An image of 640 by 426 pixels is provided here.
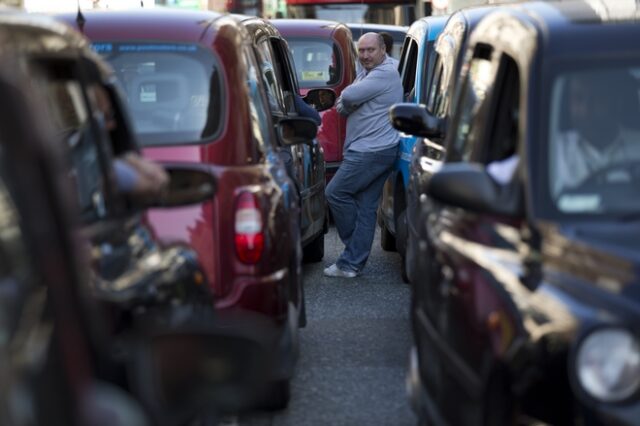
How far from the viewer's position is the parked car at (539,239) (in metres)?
3.77

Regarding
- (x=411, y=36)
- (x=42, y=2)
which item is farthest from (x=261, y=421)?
(x=42, y=2)

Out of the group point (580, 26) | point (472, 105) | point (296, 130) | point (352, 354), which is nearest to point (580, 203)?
point (580, 26)

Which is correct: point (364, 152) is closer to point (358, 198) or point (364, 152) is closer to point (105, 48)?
point (358, 198)

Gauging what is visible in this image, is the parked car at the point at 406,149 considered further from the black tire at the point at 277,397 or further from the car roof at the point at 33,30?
the car roof at the point at 33,30

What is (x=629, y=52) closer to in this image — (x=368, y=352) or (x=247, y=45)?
(x=247, y=45)

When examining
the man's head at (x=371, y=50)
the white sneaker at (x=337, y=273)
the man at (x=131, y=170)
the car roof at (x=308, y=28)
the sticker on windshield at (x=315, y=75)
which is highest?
the man at (x=131, y=170)

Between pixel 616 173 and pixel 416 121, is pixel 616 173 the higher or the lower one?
the higher one

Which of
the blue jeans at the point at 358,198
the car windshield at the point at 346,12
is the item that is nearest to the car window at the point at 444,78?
the blue jeans at the point at 358,198

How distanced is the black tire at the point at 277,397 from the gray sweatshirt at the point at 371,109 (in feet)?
14.5

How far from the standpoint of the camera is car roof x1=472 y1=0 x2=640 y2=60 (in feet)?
16.2

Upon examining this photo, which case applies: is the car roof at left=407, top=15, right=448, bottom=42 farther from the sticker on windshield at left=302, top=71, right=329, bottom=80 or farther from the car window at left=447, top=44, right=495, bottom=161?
the car window at left=447, top=44, right=495, bottom=161

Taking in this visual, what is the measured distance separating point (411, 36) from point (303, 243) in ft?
8.67

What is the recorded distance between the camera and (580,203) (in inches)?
179

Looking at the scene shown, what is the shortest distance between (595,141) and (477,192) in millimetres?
566
